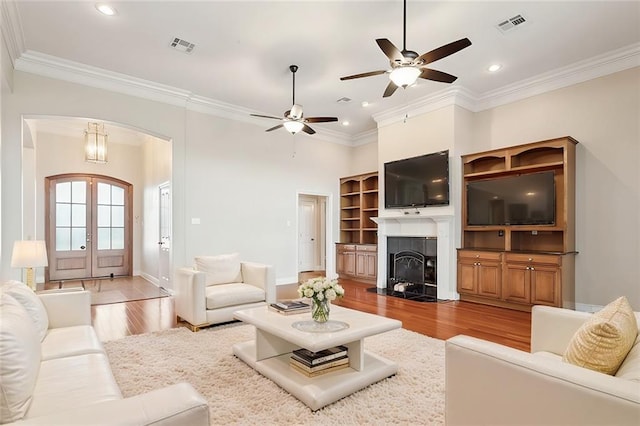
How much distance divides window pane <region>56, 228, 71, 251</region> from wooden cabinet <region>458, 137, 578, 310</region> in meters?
8.33

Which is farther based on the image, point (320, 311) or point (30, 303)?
point (320, 311)

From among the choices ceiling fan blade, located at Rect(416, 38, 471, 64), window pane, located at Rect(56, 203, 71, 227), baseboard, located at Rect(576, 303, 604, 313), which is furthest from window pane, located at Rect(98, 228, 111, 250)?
baseboard, located at Rect(576, 303, 604, 313)

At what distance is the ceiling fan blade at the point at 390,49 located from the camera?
2.87 meters

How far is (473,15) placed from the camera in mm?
3596

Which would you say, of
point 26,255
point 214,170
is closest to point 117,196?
point 214,170

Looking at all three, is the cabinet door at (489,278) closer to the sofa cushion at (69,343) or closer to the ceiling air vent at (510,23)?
the ceiling air vent at (510,23)

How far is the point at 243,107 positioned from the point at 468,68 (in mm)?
3901

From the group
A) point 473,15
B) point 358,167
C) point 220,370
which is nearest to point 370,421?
point 220,370

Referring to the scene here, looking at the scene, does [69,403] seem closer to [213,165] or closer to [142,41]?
[142,41]

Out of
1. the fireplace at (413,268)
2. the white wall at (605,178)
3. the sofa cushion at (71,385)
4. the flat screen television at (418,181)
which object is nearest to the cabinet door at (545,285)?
the white wall at (605,178)

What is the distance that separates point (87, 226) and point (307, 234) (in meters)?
5.29

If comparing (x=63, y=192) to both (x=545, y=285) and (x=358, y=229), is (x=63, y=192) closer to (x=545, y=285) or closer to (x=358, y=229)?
(x=358, y=229)

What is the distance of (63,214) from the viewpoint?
7645 mm

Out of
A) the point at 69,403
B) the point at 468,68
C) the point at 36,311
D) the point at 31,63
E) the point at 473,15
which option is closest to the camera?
the point at 69,403
